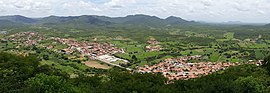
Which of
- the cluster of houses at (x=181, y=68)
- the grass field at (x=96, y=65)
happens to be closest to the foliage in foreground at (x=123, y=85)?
the cluster of houses at (x=181, y=68)

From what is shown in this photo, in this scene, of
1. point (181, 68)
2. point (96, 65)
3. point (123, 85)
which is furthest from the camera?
point (96, 65)

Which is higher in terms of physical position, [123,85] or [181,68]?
[123,85]

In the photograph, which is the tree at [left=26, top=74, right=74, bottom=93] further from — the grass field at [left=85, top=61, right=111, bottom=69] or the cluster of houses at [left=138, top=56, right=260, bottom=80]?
the grass field at [left=85, top=61, right=111, bottom=69]

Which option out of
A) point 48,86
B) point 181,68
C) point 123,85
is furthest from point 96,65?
point 48,86

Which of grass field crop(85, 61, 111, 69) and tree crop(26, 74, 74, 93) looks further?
grass field crop(85, 61, 111, 69)

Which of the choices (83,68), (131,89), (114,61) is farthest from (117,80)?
(114,61)

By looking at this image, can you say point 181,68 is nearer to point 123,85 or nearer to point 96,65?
point 96,65

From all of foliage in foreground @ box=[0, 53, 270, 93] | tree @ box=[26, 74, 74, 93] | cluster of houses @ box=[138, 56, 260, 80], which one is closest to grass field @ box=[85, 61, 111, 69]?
cluster of houses @ box=[138, 56, 260, 80]

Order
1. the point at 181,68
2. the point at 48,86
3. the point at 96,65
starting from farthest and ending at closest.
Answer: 1. the point at 96,65
2. the point at 181,68
3. the point at 48,86

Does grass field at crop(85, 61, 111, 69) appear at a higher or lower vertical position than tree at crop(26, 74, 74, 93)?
lower

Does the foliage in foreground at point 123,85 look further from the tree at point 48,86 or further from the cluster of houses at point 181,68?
the cluster of houses at point 181,68

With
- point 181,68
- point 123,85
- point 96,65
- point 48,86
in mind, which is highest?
point 48,86
